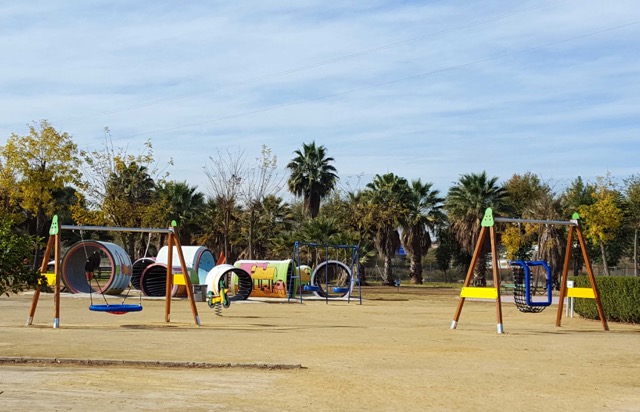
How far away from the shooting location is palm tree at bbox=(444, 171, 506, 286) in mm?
56500

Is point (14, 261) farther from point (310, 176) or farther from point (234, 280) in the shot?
point (310, 176)

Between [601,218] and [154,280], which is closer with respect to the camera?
[154,280]

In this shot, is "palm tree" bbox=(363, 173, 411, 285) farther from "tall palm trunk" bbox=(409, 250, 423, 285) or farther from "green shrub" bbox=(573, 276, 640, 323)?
"green shrub" bbox=(573, 276, 640, 323)

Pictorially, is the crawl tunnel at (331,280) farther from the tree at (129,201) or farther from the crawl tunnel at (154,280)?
the tree at (129,201)

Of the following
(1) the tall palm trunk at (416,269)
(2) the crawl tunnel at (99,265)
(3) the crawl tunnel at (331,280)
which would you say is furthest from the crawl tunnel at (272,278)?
(1) the tall palm trunk at (416,269)

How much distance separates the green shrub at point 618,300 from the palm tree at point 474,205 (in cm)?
3157

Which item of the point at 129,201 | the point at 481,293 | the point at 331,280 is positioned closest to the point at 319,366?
the point at 481,293

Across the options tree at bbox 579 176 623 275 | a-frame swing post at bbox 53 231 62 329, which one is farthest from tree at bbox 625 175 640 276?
a-frame swing post at bbox 53 231 62 329

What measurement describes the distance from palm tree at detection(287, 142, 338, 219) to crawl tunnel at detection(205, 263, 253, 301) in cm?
2588

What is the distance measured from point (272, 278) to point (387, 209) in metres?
22.3

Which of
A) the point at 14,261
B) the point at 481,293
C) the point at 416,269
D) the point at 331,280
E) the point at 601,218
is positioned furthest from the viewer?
the point at 331,280

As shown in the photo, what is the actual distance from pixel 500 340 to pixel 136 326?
870 cm

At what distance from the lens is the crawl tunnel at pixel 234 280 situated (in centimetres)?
3545

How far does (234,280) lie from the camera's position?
38.2 metres
